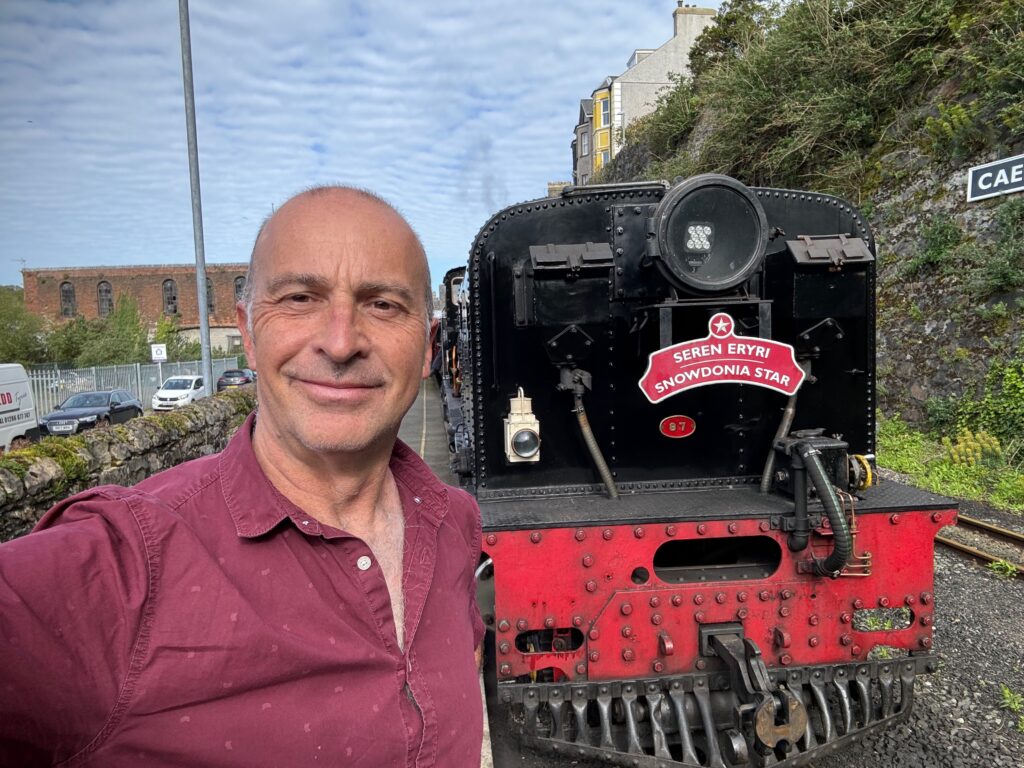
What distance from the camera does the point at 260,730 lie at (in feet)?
3.33

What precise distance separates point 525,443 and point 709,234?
1312 millimetres

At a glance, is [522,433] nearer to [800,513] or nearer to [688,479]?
[688,479]

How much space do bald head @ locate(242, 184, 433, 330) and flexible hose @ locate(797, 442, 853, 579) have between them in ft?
7.46

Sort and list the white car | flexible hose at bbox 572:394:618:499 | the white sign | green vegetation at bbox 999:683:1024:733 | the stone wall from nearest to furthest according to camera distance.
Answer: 1. flexible hose at bbox 572:394:618:499
2. green vegetation at bbox 999:683:1024:733
3. the stone wall
4. the white sign
5. the white car

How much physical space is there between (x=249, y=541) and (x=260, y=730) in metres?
0.29

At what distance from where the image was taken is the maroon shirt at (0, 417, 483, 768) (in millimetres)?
881

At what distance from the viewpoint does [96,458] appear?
18.2 ft

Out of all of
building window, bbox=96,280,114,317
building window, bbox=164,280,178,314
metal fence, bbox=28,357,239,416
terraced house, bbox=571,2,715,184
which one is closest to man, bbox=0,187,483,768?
metal fence, bbox=28,357,239,416

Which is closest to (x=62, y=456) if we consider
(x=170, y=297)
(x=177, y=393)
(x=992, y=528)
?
(x=992, y=528)

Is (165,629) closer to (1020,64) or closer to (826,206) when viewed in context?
(826,206)

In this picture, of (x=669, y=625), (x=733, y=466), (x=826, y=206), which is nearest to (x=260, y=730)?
(x=669, y=625)

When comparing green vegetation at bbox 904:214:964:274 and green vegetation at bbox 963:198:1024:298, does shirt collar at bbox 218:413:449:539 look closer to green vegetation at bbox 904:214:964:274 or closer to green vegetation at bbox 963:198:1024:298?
green vegetation at bbox 963:198:1024:298

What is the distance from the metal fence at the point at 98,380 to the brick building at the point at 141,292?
15451 millimetres

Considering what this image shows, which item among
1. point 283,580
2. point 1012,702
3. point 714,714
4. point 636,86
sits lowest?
point 1012,702
